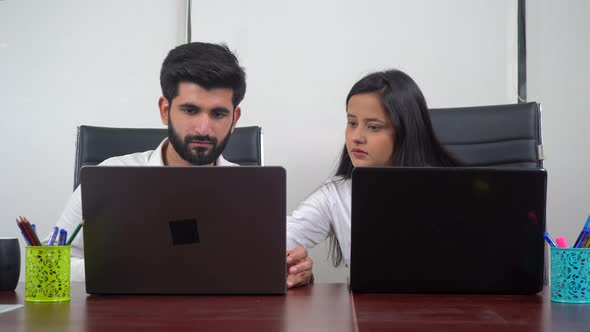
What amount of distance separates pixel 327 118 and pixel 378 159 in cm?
83

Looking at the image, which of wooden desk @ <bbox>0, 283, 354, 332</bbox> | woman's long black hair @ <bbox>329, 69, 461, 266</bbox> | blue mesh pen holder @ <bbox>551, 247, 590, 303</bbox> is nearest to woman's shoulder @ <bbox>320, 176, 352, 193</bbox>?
woman's long black hair @ <bbox>329, 69, 461, 266</bbox>

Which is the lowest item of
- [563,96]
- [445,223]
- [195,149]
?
[445,223]

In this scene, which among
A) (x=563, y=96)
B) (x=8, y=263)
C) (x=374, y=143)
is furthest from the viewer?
(x=563, y=96)

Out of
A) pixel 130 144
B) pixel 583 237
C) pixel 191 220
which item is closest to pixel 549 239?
pixel 583 237

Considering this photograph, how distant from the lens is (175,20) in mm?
2838

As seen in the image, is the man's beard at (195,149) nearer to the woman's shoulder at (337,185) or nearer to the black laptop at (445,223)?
the woman's shoulder at (337,185)

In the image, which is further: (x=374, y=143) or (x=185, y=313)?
(x=374, y=143)

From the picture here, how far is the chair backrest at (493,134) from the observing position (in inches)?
79.2

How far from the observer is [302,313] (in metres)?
1.01

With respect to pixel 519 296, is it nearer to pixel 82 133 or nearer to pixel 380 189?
pixel 380 189

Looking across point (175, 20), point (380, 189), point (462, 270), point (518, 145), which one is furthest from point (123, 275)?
point (175, 20)

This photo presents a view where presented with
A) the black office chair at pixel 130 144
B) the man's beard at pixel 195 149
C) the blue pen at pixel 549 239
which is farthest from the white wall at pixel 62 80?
the blue pen at pixel 549 239

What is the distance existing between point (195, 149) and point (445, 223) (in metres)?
1.02

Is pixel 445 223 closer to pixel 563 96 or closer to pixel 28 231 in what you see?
pixel 28 231
